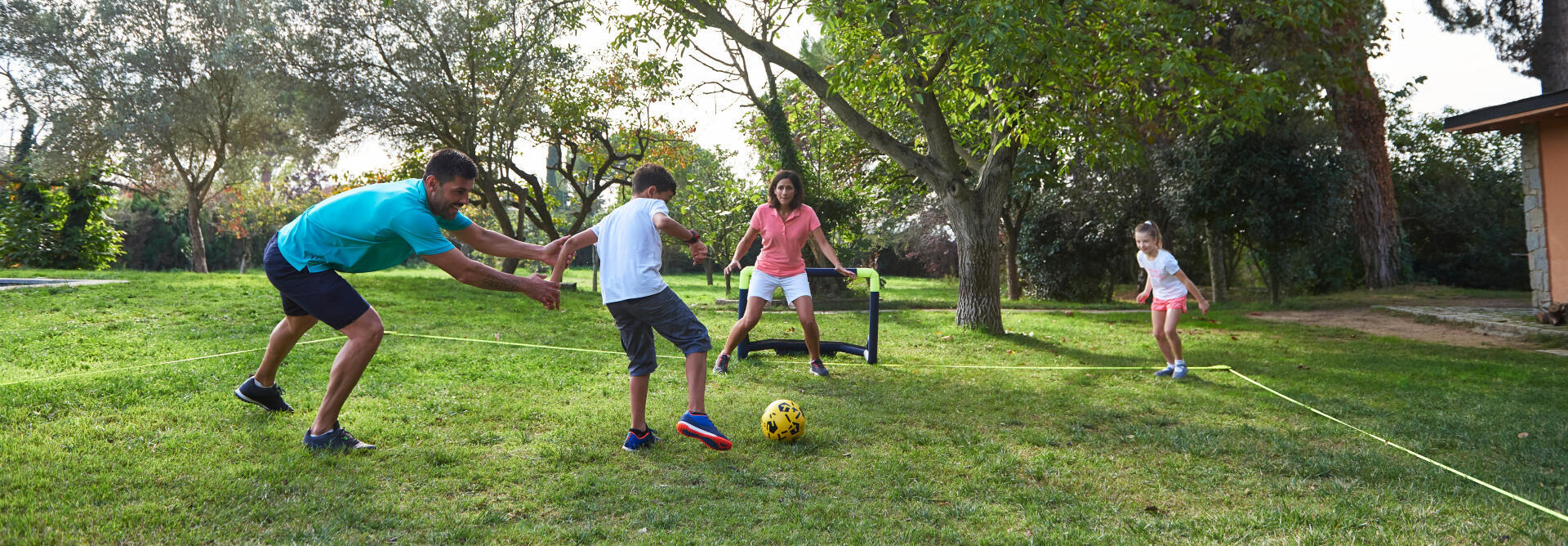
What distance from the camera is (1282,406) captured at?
6027mm

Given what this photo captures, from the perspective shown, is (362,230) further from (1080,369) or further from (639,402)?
(1080,369)

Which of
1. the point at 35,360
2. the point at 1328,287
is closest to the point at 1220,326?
the point at 1328,287

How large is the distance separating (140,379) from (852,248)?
841 inches

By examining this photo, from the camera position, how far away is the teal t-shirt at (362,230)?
4176 millimetres

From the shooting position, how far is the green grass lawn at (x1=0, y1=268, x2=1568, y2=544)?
3357mm

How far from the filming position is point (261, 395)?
5066 millimetres

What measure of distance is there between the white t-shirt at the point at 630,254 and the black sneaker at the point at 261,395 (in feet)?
7.28

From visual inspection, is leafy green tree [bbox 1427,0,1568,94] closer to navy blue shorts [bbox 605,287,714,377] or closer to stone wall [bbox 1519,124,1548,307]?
stone wall [bbox 1519,124,1548,307]

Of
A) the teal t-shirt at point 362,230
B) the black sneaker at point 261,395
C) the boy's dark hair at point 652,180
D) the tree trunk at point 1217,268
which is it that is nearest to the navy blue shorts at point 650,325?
the boy's dark hair at point 652,180

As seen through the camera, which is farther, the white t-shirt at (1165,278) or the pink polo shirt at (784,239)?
the white t-shirt at (1165,278)

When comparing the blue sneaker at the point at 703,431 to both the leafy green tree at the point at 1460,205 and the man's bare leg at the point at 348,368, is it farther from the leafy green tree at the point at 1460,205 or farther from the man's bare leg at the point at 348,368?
the leafy green tree at the point at 1460,205

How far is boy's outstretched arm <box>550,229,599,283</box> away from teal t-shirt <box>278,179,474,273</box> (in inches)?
22.8

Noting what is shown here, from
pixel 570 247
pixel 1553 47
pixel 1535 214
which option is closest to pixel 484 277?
pixel 570 247

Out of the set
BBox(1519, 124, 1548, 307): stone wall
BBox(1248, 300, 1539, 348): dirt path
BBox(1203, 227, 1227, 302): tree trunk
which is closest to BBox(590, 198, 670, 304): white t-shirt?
BBox(1248, 300, 1539, 348): dirt path
